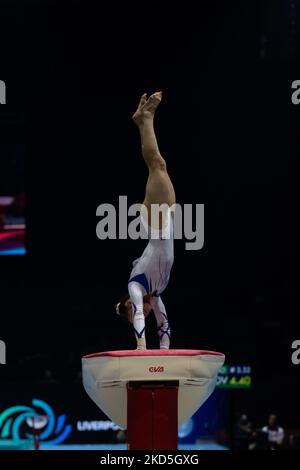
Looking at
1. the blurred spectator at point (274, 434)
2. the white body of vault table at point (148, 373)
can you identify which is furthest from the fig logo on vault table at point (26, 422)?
the white body of vault table at point (148, 373)

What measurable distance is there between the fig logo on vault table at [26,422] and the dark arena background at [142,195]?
0.9 inches

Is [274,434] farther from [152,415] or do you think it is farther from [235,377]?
[152,415]

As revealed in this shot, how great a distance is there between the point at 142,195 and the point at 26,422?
399 cm

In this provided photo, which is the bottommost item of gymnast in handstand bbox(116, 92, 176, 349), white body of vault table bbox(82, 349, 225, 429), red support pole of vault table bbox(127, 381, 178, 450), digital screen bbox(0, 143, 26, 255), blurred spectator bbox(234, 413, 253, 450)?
blurred spectator bbox(234, 413, 253, 450)

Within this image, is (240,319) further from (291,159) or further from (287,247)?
(291,159)

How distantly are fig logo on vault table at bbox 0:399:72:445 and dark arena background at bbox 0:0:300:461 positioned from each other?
0.9 inches

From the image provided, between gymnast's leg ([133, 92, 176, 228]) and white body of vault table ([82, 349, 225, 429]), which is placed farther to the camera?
gymnast's leg ([133, 92, 176, 228])

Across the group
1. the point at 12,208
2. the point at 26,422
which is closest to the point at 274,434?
the point at 26,422

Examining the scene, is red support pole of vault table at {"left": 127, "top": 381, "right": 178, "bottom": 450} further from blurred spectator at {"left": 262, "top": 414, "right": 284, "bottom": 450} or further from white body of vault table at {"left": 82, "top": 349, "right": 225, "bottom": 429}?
blurred spectator at {"left": 262, "top": 414, "right": 284, "bottom": 450}

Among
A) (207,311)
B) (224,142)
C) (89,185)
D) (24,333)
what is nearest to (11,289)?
(24,333)

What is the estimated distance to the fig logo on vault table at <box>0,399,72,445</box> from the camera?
13.3 metres

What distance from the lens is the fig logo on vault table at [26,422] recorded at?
13344mm

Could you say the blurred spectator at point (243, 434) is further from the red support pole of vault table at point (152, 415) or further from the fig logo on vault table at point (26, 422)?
the red support pole of vault table at point (152, 415)

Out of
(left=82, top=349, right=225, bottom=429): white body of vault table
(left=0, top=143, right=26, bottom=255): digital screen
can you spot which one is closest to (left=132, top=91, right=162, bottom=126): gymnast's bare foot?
(left=82, top=349, right=225, bottom=429): white body of vault table
